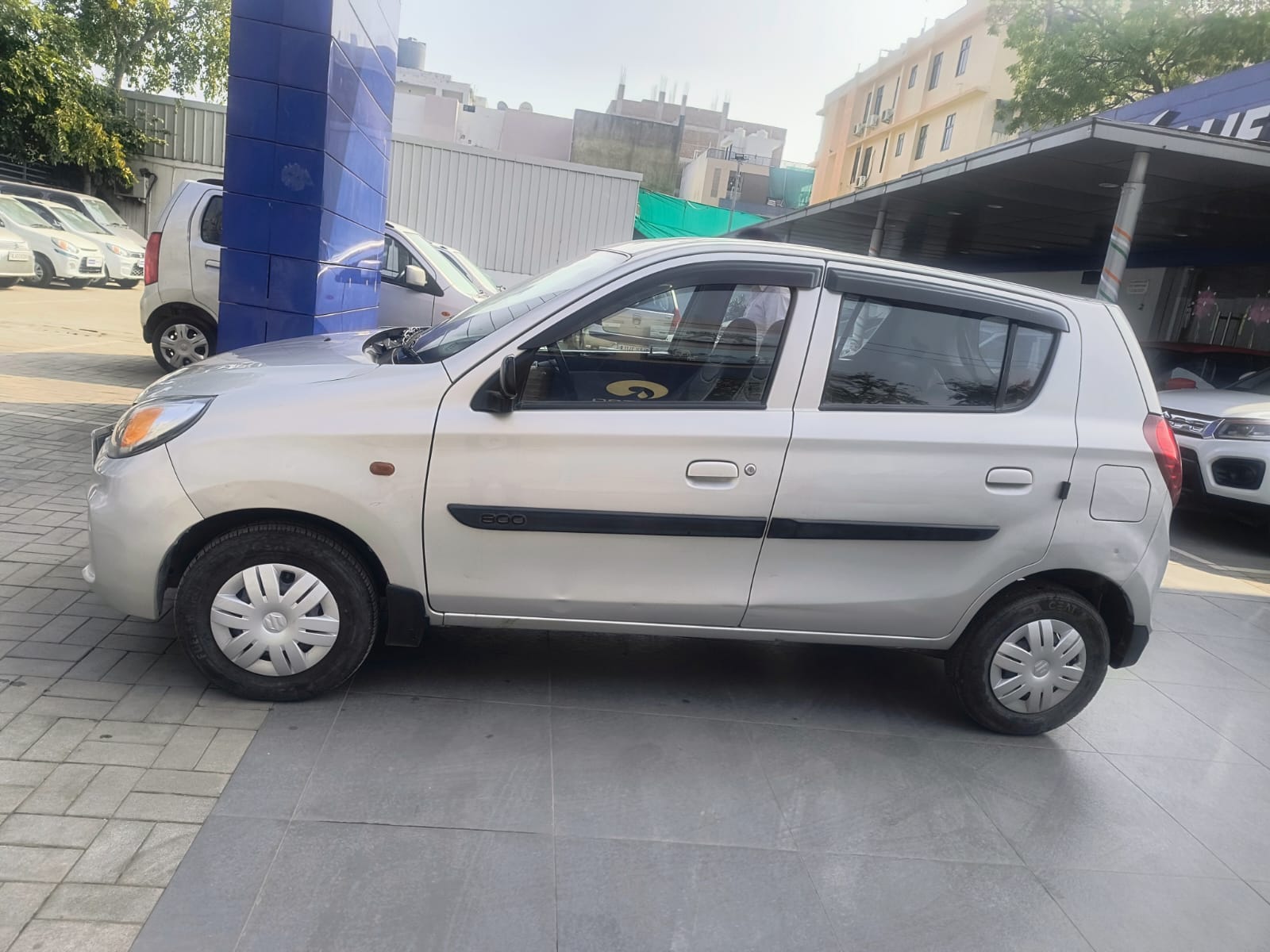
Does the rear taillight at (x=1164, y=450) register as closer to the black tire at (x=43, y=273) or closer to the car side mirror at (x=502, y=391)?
the car side mirror at (x=502, y=391)

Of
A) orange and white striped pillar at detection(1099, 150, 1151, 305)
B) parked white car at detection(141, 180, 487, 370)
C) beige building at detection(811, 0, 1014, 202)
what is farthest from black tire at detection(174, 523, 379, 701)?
beige building at detection(811, 0, 1014, 202)

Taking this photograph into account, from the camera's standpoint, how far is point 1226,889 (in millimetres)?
3125

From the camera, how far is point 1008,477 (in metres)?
3.59

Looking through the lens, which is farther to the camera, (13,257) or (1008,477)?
(13,257)

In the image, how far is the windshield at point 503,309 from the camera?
3.50m

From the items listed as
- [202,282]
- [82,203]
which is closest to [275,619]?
[202,282]

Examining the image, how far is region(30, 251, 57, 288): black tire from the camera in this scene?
16.4m

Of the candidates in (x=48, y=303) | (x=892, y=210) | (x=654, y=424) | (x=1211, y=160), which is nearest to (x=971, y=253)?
(x=892, y=210)

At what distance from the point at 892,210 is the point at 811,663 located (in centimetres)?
1181

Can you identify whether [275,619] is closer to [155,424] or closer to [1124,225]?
[155,424]

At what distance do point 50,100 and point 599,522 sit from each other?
2328cm

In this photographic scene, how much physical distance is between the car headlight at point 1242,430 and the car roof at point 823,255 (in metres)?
4.90

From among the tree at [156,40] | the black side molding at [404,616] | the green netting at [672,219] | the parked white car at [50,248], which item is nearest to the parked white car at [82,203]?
the parked white car at [50,248]

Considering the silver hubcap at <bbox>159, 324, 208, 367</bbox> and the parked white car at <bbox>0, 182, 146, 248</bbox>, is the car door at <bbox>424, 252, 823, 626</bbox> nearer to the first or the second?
the silver hubcap at <bbox>159, 324, 208, 367</bbox>
